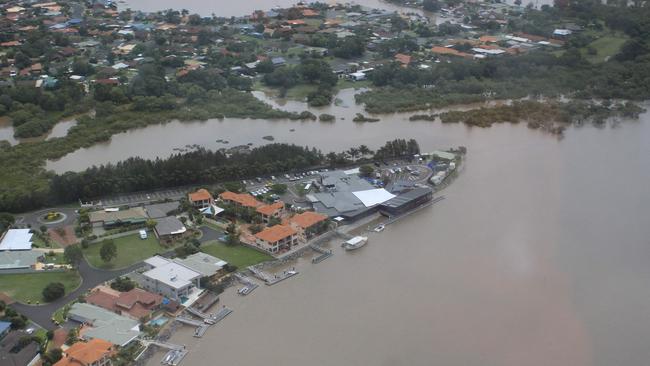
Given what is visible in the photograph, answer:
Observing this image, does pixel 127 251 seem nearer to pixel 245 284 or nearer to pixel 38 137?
pixel 245 284

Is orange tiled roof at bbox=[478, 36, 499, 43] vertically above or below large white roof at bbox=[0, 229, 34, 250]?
above

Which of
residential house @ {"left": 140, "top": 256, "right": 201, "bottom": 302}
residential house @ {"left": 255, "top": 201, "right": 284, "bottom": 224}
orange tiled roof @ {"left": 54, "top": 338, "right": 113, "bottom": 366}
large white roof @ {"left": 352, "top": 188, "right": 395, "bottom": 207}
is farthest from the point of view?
large white roof @ {"left": 352, "top": 188, "right": 395, "bottom": 207}

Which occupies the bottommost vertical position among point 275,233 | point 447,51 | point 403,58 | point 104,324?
point 104,324

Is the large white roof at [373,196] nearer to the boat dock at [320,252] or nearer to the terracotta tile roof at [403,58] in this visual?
the boat dock at [320,252]

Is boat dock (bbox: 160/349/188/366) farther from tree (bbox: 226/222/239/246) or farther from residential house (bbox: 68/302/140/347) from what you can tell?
tree (bbox: 226/222/239/246)

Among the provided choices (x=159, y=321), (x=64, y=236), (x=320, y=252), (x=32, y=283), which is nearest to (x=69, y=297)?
(x=32, y=283)

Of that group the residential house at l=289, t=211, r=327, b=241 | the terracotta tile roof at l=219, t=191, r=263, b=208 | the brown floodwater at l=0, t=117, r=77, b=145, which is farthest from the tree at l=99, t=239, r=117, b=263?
the brown floodwater at l=0, t=117, r=77, b=145

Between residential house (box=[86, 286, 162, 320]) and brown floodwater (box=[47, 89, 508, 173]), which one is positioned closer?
→ residential house (box=[86, 286, 162, 320])
